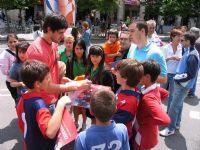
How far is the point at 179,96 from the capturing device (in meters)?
5.16

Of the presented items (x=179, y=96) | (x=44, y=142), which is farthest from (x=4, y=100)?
(x=44, y=142)

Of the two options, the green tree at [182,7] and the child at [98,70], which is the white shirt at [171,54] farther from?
the green tree at [182,7]

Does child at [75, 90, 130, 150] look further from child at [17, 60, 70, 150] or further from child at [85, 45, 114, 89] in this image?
child at [85, 45, 114, 89]

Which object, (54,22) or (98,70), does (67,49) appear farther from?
(54,22)

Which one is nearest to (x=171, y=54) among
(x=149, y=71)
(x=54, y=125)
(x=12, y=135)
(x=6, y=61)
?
(x=6, y=61)

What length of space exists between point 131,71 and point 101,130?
71 cm

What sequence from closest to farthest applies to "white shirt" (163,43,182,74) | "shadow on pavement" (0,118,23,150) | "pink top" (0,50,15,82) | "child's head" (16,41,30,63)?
"child's head" (16,41,30,63) < "shadow on pavement" (0,118,23,150) < "pink top" (0,50,15,82) < "white shirt" (163,43,182,74)

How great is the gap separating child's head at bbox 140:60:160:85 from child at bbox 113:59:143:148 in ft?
0.92

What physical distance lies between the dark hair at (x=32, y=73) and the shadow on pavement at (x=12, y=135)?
2.56 metres

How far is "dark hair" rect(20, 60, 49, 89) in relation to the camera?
8.46 ft

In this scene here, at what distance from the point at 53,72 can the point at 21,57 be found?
1521 mm

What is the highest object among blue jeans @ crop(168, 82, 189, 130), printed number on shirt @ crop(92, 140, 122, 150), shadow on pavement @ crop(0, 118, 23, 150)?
printed number on shirt @ crop(92, 140, 122, 150)

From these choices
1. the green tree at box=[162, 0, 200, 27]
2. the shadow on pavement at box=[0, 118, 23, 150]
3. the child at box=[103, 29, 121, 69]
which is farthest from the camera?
the green tree at box=[162, 0, 200, 27]

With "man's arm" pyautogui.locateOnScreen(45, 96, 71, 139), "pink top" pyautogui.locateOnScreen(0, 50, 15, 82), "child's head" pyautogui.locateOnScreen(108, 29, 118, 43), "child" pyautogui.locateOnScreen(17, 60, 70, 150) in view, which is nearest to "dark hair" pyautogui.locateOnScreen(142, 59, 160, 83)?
"child" pyautogui.locateOnScreen(17, 60, 70, 150)
